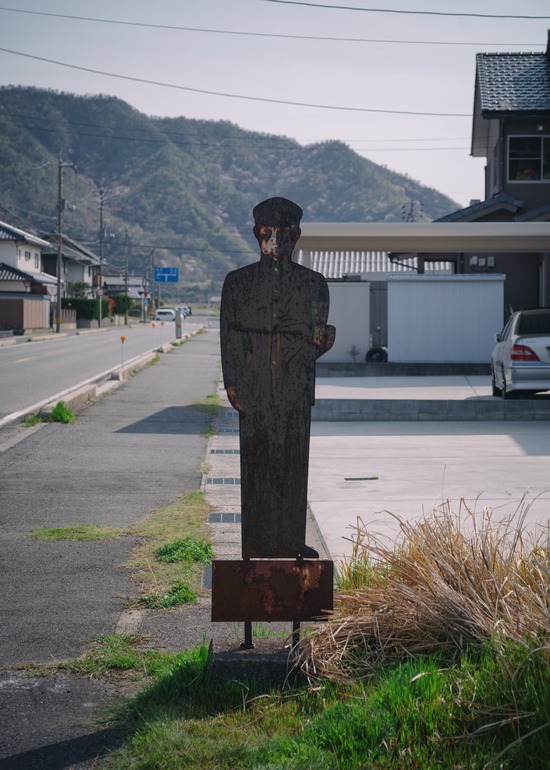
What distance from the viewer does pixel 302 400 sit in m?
4.54

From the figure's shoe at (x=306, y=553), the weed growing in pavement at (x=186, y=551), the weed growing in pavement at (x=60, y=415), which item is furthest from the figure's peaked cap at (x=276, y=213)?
the weed growing in pavement at (x=60, y=415)

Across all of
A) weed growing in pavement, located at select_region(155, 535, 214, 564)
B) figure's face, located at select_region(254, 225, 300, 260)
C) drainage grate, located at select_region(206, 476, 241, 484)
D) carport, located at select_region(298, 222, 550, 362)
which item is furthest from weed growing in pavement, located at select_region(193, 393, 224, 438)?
figure's face, located at select_region(254, 225, 300, 260)

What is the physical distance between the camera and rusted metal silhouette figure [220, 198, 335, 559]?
4520 mm

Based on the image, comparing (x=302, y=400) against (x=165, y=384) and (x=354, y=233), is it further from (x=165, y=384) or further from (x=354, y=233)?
(x=165, y=384)

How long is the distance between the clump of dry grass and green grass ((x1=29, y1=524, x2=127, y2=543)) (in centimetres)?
342

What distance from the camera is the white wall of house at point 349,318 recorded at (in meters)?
27.5

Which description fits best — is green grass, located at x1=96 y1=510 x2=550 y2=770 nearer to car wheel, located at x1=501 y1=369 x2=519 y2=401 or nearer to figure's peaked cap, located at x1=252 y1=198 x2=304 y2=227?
figure's peaked cap, located at x1=252 y1=198 x2=304 y2=227

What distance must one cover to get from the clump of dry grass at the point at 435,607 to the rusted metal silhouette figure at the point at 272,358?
533mm

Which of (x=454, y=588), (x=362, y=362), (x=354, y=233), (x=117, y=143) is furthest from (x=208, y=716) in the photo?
(x=117, y=143)

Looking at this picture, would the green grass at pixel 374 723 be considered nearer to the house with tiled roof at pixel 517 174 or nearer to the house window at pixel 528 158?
the house with tiled roof at pixel 517 174

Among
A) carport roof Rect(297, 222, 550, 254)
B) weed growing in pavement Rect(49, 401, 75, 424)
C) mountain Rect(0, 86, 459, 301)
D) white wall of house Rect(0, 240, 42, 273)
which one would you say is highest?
mountain Rect(0, 86, 459, 301)

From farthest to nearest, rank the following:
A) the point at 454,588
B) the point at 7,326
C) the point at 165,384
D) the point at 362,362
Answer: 1. the point at 7,326
2. the point at 362,362
3. the point at 165,384
4. the point at 454,588

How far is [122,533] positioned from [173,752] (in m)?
4.35

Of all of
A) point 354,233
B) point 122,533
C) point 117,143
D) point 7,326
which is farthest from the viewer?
point 117,143
